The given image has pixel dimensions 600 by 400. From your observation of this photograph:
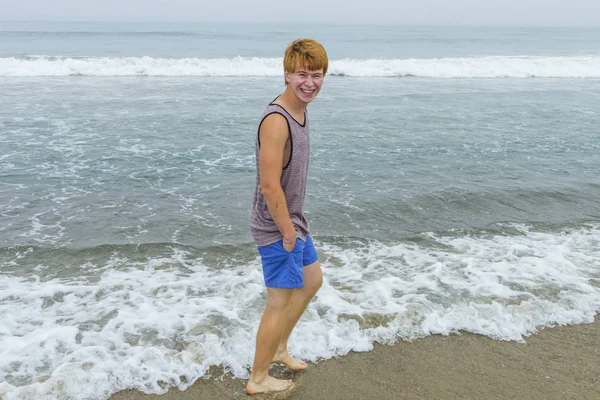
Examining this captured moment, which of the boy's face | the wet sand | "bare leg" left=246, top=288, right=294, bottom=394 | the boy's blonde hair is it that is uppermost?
the boy's blonde hair

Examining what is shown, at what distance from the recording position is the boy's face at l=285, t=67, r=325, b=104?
2.76m

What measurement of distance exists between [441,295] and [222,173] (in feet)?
16.2

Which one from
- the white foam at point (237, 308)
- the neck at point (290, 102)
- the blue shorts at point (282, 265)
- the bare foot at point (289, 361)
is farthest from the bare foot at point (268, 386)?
the neck at point (290, 102)

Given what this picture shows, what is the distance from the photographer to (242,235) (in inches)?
242

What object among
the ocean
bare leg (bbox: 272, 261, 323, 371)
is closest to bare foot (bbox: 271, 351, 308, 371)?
bare leg (bbox: 272, 261, 323, 371)

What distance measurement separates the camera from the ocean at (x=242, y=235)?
154 inches

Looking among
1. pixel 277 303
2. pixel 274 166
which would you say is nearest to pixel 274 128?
pixel 274 166

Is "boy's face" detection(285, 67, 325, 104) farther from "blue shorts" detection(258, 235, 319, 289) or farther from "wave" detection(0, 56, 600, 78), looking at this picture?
"wave" detection(0, 56, 600, 78)

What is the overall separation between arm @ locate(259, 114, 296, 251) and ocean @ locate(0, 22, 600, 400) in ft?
4.34

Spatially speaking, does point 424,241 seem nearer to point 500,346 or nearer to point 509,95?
point 500,346

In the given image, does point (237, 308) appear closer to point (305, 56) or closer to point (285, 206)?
point (285, 206)

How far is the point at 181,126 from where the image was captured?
12.2 m

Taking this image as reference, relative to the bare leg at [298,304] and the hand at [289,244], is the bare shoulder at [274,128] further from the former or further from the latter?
the bare leg at [298,304]

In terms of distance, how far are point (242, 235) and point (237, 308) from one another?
182cm
